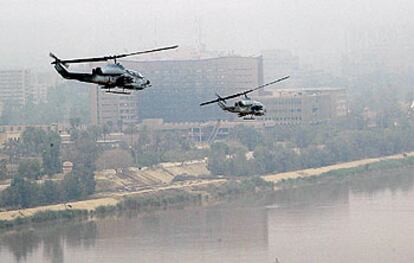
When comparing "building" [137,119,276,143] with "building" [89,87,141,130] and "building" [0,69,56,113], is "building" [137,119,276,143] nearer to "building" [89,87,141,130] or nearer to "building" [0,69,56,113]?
"building" [89,87,141,130]

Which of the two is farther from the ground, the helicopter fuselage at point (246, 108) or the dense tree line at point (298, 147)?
the helicopter fuselage at point (246, 108)

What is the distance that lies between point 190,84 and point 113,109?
1.87 m

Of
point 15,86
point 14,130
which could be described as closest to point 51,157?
point 14,130

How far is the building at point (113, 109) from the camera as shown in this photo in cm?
2066

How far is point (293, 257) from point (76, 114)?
12.9 metres

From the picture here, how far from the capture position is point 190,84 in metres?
22.4

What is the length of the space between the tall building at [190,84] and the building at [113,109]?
0.60 feet

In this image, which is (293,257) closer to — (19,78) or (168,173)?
(168,173)

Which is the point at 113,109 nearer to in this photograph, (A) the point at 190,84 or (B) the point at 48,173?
(A) the point at 190,84

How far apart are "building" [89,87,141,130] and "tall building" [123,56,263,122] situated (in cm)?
18

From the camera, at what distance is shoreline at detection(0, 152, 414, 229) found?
13.0 metres

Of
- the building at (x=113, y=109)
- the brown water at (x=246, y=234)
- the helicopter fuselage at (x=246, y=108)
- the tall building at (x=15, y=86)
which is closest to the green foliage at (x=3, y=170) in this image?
the brown water at (x=246, y=234)

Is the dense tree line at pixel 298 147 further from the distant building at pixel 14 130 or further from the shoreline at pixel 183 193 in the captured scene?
the distant building at pixel 14 130

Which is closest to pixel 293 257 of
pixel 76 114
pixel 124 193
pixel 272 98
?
pixel 124 193
